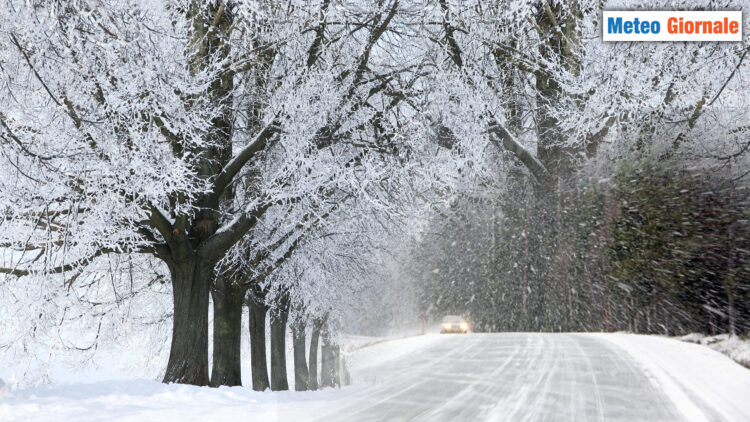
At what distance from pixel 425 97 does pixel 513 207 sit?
115ft

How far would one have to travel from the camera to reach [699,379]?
10.1 metres

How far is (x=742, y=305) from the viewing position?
15.2 m

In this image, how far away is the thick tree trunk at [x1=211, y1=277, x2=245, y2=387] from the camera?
44.9ft

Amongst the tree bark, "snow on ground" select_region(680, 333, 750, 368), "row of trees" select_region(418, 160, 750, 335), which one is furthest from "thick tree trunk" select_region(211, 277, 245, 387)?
the tree bark

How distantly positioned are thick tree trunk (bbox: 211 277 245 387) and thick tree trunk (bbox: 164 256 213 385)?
8.70 ft

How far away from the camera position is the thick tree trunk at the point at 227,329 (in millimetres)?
13680

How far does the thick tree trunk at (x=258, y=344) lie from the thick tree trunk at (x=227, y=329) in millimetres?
3333

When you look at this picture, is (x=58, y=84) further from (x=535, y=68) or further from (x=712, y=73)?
(x=712, y=73)

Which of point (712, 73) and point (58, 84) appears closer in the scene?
point (58, 84)

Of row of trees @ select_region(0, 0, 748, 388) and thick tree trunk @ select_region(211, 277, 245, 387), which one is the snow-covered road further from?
thick tree trunk @ select_region(211, 277, 245, 387)

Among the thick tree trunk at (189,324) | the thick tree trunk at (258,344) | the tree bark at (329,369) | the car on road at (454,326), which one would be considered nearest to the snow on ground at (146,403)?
the thick tree trunk at (189,324)

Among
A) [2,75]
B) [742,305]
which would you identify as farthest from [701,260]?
[2,75]

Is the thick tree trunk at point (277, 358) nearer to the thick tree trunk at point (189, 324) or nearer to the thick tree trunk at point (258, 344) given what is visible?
the thick tree trunk at point (258, 344)

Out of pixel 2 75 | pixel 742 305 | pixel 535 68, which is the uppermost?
pixel 535 68
